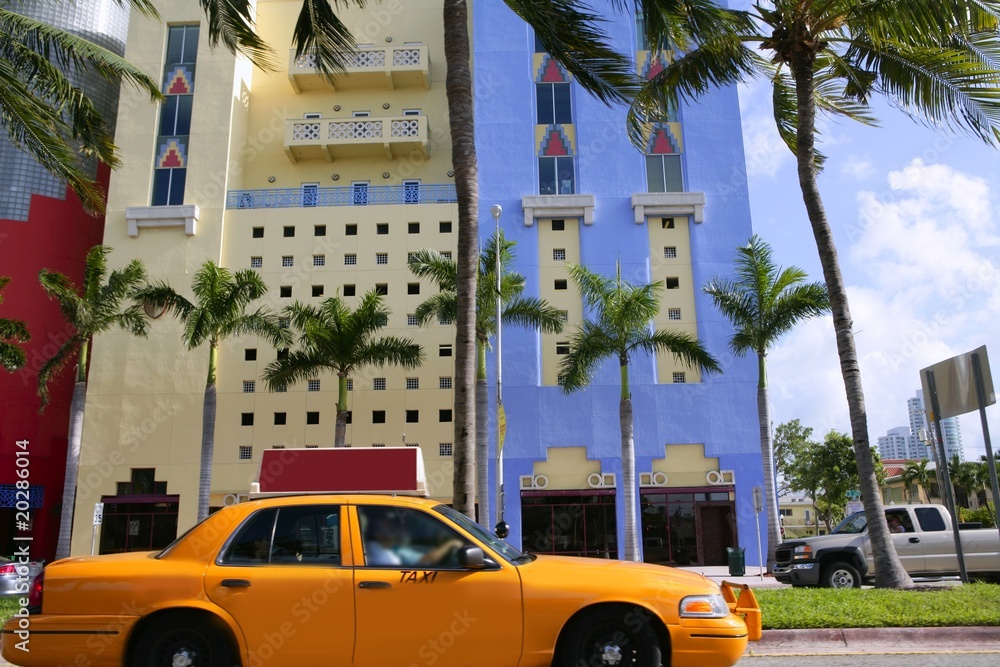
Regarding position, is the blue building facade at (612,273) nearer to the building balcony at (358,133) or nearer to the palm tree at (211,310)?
the building balcony at (358,133)

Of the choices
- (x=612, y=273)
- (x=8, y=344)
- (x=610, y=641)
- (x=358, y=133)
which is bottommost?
(x=610, y=641)

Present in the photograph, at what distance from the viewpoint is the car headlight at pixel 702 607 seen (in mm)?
6262

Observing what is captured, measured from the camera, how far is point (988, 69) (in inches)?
563

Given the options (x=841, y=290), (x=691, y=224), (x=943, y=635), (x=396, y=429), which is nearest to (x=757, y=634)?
(x=943, y=635)

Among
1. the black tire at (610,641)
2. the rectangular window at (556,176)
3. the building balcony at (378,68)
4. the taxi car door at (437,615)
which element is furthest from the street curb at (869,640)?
the building balcony at (378,68)

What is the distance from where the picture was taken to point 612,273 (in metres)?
34.5

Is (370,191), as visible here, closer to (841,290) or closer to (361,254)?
(361,254)

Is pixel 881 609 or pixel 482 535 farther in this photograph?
pixel 881 609

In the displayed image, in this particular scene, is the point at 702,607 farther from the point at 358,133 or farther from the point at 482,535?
the point at 358,133

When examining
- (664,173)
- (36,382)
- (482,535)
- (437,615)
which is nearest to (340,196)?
(664,173)

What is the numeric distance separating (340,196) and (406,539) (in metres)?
32.3

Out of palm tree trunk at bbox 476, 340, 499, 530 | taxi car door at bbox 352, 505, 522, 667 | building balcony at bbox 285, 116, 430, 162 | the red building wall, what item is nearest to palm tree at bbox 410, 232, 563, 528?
palm tree trunk at bbox 476, 340, 499, 530

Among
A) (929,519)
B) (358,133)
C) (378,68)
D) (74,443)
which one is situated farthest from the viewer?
(378,68)

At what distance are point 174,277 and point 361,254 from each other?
8023 millimetres
